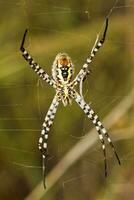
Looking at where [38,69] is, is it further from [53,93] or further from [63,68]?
[53,93]

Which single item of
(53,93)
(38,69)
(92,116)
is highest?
(38,69)

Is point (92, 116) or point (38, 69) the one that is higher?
point (38, 69)

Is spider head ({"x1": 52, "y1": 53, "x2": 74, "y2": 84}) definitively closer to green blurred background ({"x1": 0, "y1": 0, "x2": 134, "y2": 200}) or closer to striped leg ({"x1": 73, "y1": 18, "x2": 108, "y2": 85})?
striped leg ({"x1": 73, "y1": 18, "x2": 108, "y2": 85})

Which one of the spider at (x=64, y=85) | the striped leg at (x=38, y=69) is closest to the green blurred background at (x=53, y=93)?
the spider at (x=64, y=85)

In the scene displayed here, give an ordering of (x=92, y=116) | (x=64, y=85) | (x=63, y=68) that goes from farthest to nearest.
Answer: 1. (x=92, y=116)
2. (x=64, y=85)
3. (x=63, y=68)

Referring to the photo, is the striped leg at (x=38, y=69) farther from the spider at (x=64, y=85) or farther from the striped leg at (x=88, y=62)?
the striped leg at (x=88, y=62)

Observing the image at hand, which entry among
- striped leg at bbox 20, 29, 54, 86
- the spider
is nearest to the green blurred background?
the spider

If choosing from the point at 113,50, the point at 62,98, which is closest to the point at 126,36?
the point at 113,50

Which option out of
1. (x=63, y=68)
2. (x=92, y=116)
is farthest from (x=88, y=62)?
(x=92, y=116)
